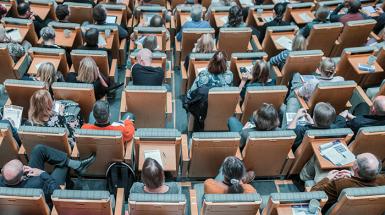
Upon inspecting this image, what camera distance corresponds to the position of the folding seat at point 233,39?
568cm

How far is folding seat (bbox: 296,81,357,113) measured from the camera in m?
4.54

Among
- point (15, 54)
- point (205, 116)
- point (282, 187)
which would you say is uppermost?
point (15, 54)

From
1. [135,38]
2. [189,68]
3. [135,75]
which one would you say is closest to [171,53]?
[135,38]

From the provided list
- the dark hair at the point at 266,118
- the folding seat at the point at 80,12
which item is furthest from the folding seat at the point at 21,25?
the dark hair at the point at 266,118

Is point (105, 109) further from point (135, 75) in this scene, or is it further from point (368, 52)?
point (368, 52)

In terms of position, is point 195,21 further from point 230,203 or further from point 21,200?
point 21,200

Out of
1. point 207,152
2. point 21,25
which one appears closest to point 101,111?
point 207,152

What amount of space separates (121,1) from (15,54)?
7.83 feet

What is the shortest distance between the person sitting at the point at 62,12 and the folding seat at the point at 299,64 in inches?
122

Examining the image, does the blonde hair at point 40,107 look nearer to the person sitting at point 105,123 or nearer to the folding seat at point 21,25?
the person sitting at point 105,123

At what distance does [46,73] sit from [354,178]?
133 inches

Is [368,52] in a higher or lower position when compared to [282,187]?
higher

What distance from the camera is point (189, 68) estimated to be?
527cm

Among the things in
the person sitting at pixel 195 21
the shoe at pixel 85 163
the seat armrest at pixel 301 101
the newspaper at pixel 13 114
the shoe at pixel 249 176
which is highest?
the person sitting at pixel 195 21
